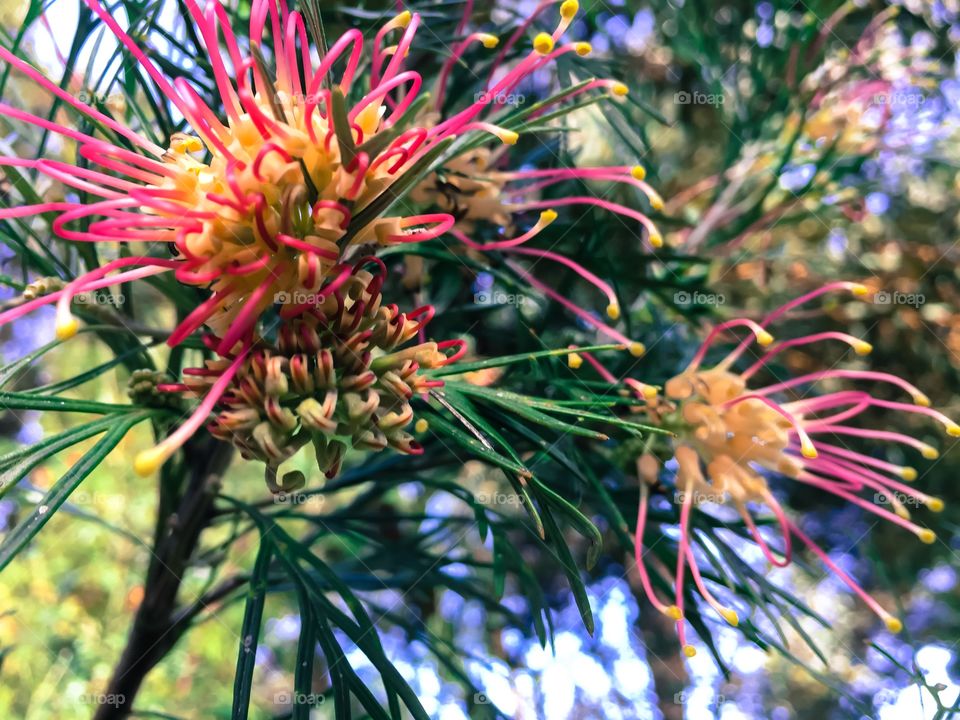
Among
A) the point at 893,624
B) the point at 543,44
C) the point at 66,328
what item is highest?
the point at 543,44

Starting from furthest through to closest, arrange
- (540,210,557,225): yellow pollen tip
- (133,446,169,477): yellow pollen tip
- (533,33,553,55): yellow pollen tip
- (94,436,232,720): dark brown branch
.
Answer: (94,436,232,720): dark brown branch < (540,210,557,225): yellow pollen tip < (533,33,553,55): yellow pollen tip < (133,446,169,477): yellow pollen tip

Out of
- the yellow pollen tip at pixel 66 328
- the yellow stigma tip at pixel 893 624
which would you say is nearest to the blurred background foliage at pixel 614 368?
the yellow stigma tip at pixel 893 624

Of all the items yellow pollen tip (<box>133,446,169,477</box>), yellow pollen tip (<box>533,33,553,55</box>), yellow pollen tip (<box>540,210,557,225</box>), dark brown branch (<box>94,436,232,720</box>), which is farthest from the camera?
dark brown branch (<box>94,436,232,720</box>)

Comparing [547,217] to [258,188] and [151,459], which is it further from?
[151,459]

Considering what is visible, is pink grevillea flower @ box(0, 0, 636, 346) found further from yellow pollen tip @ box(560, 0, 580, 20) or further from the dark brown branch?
the dark brown branch

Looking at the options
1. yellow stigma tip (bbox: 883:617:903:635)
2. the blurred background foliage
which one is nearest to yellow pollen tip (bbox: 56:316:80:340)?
the blurred background foliage

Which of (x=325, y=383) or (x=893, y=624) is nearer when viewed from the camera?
(x=325, y=383)

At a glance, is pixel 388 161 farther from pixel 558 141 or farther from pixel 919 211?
pixel 919 211

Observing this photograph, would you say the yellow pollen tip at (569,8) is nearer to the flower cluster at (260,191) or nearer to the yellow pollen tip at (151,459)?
the flower cluster at (260,191)

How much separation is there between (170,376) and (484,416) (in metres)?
0.26

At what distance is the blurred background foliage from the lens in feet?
2.36

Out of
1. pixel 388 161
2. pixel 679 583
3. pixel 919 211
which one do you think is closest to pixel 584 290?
pixel 679 583

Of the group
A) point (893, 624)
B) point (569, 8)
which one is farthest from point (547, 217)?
point (893, 624)

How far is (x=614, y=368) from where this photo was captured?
2.43 feet
